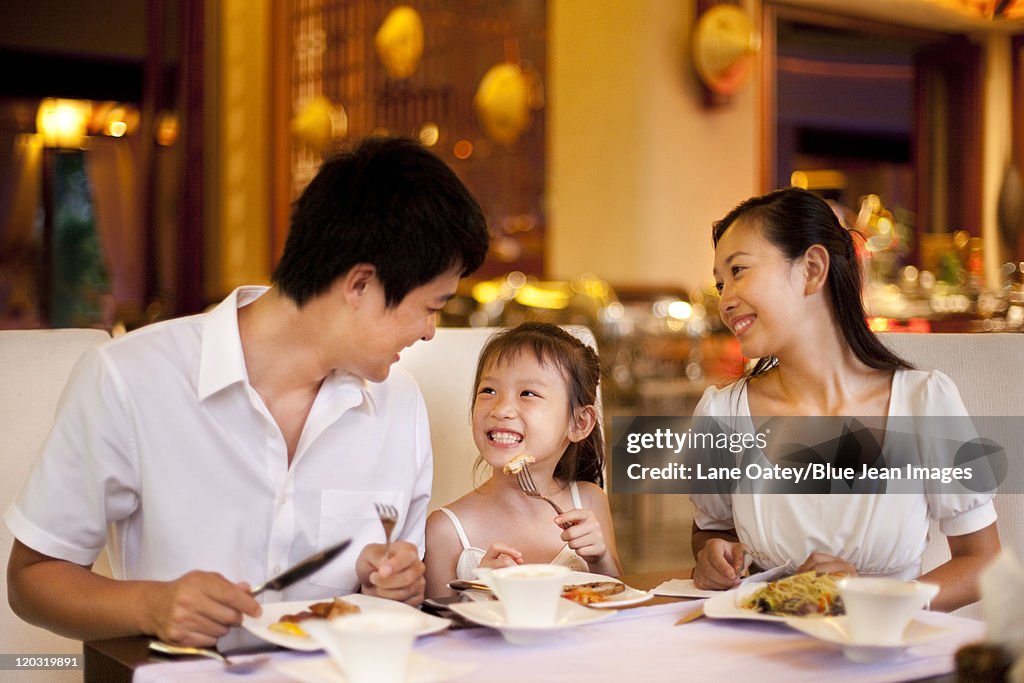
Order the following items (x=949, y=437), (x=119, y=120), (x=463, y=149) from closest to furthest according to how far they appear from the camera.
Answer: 1. (x=949, y=437)
2. (x=463, y=149)
3. (x=119, y=120)

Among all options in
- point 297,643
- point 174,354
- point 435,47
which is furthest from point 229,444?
point 435,47

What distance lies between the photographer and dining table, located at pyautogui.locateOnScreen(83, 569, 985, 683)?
3.34ft

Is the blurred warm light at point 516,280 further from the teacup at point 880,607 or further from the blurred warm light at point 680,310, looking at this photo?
the teacup at point 880,607

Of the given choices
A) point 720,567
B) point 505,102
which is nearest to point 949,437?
point 720,567

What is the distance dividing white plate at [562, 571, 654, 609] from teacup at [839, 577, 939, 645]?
280 mm

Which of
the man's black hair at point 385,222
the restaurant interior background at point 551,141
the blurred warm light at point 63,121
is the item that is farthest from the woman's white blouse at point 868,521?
the blurred warm light at point 63,121

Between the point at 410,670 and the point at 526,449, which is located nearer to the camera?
the point at 410,670

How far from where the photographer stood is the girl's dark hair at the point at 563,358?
1859 mm

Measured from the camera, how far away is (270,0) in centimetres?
711

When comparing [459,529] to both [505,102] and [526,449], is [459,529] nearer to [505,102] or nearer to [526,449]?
[526,449]

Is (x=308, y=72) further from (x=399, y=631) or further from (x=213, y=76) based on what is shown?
(x=399, y=631)

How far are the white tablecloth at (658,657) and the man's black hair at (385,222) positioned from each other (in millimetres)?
454

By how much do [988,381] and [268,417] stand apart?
1.18m

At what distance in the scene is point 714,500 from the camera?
71.2 inches
